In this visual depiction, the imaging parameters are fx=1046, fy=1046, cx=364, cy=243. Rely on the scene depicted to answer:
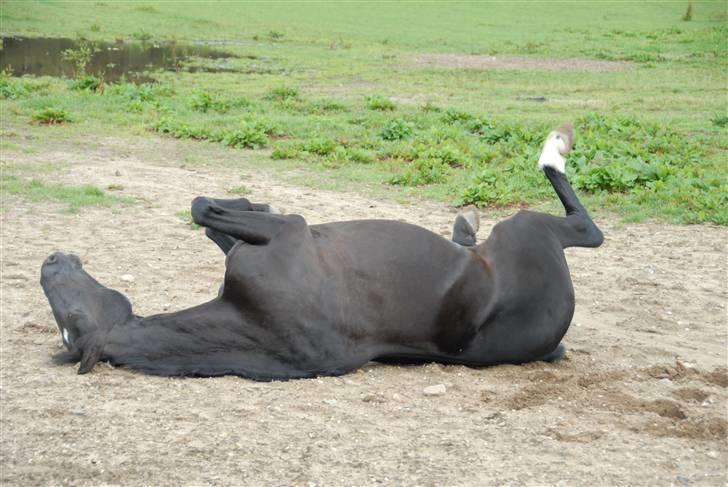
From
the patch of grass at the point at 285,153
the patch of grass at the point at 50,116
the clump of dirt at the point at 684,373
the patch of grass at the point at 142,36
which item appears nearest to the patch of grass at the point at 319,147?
the patch of grass at the point at 285,153

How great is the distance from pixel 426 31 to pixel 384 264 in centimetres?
2495

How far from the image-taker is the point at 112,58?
73.4ft

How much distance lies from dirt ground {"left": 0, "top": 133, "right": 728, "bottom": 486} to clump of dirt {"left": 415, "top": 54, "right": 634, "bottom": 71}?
15.2m

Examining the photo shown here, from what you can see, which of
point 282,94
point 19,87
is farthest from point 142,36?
point 282,94

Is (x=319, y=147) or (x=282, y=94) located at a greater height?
(x=282, y=94)

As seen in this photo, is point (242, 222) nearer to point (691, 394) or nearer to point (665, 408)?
point (665, 408)

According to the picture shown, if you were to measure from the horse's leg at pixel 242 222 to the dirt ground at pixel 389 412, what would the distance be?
66 cm

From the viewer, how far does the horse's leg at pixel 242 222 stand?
4738mm

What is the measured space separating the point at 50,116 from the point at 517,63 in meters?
11.9

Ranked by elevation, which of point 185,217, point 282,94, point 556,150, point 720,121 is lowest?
point 185,217

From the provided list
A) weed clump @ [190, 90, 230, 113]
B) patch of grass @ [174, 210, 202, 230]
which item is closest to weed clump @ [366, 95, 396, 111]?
weed clump @ [190, 90, 230, 113]

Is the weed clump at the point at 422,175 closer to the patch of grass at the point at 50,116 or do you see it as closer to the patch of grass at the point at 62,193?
the patch of grass at the point at 62,193

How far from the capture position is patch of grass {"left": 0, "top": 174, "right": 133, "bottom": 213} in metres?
8.80

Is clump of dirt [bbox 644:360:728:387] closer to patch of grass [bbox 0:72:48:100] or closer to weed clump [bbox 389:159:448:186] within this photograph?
weed clump [bbox 389:159:448:186]
